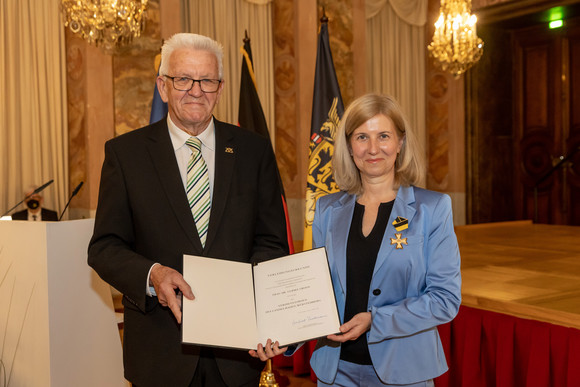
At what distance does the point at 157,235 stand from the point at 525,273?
3.42m

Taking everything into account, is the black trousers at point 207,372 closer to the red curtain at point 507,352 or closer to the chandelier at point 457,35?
the red curtain at point 507,352

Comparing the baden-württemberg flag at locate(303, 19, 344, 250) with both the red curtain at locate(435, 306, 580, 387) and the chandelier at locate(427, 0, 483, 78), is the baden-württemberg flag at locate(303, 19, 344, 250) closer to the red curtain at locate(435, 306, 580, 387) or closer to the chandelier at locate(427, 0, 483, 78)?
the red curtain at locate(435, 306, 580, 387)

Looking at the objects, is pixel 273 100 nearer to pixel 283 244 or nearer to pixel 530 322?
pixel 530 322

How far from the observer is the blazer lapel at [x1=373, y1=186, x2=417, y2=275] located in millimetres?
2043

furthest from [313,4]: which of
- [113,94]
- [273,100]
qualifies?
[113,94]

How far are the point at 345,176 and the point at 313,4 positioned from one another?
6.46 metres

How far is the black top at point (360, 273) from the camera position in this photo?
207cm

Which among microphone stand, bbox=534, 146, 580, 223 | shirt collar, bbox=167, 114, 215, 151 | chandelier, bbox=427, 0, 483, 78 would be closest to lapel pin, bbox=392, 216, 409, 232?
shirt collar, bbox=167, 114, 215, 151

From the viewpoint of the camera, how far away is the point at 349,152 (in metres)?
2.30

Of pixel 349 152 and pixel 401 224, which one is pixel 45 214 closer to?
pixel 349 152

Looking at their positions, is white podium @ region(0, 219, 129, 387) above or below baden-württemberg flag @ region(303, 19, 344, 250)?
below

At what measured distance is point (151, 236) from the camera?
1954 mm

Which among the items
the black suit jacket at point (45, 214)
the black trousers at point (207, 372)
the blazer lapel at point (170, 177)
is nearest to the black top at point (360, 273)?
the black trousers at point (207, 372)

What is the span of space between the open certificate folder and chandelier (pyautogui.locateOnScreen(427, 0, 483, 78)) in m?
5.96
